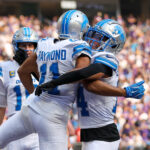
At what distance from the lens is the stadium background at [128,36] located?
9.91 m

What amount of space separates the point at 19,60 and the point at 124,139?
575 cm

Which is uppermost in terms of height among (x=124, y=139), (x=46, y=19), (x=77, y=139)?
(x=46, y=19)

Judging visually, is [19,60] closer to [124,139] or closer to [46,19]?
[124,139]

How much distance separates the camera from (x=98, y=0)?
1966 cm

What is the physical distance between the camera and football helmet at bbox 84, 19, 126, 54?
347 cm

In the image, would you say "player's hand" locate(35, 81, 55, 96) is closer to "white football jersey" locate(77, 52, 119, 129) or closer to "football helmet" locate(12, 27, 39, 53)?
"white football jersey" locate(77, 52, 119, 129)

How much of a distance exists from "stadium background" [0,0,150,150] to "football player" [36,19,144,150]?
1180 millimetres

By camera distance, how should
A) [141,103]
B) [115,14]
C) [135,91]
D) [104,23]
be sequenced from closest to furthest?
[135,91], [104,23], [141,103], [115,14]

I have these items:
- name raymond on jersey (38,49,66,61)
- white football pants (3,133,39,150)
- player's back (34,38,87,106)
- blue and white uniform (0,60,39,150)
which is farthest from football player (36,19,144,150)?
blue and white uniform (0,60,39,150)

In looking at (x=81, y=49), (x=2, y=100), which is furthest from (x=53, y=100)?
(x=2, y=100)

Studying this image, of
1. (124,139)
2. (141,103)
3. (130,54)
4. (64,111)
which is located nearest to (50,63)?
(64,111)

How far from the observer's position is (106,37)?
11.5ft

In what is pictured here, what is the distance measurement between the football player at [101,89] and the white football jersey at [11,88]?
3.74 ft

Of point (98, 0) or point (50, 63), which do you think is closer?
point (50, 63)
